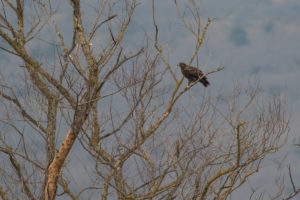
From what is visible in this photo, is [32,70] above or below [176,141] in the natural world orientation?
above

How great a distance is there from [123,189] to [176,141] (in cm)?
117

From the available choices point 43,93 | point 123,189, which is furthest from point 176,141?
point 43,93

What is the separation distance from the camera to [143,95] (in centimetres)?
730

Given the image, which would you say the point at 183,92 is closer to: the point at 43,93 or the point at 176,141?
the point at 176,141

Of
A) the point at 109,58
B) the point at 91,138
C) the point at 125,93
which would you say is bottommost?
the point at 91,138

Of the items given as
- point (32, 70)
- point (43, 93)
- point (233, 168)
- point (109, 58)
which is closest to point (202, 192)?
point (233, 168)

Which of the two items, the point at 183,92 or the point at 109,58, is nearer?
the point at 109,58

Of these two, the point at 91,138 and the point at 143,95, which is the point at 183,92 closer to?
the point at 143,95

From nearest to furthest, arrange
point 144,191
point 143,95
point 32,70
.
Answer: point 144,191 → point 143,95 → point 32,70

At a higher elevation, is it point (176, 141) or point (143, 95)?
point (143, 95)

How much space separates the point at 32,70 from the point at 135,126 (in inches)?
88.6

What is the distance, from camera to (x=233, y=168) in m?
7.12

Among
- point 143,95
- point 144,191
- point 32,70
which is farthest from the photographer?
point 32,70

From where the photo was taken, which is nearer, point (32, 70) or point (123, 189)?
point (123, 189)
